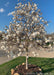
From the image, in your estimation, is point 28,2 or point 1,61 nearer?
point 28,2

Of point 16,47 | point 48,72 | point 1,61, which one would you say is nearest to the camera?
point 16,47

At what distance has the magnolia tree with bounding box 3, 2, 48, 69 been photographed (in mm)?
6156

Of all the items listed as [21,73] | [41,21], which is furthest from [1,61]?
[41,21]

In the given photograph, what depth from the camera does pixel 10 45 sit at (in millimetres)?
6695

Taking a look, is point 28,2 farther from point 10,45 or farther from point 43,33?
point 10,45

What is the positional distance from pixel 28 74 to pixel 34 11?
3803 millimetres

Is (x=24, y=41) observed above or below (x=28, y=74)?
above

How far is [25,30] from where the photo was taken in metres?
6.48

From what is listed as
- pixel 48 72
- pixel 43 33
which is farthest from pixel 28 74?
pixel 43 33

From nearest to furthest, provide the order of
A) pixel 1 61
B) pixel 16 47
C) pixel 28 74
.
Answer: pixel 16 47
pixel 28 74
pixel 1 61

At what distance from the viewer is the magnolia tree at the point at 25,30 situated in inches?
242

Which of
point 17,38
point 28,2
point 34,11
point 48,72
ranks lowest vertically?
point 48,72

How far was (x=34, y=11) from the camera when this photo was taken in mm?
6789

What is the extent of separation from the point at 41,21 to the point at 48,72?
3.52 m
